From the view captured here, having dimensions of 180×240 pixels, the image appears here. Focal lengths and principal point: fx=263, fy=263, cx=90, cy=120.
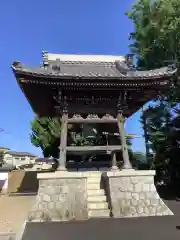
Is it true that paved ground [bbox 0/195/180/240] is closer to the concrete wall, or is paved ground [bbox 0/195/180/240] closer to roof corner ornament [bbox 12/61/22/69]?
roof corner ornament [bbox 12/61/22/69]

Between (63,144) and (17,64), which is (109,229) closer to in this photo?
(63,144)

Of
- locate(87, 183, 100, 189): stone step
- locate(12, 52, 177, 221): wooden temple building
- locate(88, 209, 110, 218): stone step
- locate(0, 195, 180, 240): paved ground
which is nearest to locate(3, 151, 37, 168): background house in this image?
locate(12, 52, 177, 221): wooden temple building

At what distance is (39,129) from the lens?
22938 mm

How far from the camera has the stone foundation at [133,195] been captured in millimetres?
7711

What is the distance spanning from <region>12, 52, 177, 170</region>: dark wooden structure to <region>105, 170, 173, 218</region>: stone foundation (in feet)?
1.90

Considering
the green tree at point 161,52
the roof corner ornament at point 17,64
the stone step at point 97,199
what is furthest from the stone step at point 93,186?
the green tree at point 161,52

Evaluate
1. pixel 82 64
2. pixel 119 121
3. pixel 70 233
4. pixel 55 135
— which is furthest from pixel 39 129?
→ pixel 70 233

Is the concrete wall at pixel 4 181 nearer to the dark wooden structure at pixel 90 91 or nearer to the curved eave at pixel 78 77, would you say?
the dark wooden structure at pixel 90 91

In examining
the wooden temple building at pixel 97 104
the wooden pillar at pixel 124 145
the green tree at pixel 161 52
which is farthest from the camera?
the green tree at pixel 161 52

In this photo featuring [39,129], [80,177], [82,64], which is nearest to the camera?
[80,177]

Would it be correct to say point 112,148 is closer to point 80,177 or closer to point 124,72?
point 80,177

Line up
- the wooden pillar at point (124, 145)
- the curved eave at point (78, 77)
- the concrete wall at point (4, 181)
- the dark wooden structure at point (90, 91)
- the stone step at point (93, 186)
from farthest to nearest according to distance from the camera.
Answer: the concrete wall at point (4, 181) < the stone step at point (93, 186) < the wooden pillar at point (124, 145) < the dark wooden structure at point (90, 91) < the curved eave at point (78, 77)

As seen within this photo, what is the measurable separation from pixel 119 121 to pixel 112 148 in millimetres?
1023

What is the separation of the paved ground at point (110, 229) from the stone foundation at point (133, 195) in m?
0.53
